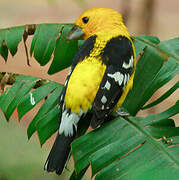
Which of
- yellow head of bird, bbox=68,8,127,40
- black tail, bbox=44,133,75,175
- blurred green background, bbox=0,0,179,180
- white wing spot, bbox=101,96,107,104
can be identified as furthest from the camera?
blurred green background, bbox=0,0,179,180

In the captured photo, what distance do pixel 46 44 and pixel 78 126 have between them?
2.20 ft

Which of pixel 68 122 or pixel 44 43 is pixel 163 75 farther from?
pixel 44 43

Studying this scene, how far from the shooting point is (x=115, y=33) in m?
2.29

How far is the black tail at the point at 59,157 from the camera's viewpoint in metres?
1.78

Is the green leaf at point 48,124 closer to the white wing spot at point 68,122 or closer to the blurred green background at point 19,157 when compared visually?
the white wing spot at point 68,122

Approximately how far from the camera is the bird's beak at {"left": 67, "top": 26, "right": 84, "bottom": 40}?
231cm

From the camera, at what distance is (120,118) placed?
1883 mm

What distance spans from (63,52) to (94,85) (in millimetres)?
585

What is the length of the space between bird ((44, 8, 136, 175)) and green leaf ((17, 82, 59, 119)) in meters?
0.15

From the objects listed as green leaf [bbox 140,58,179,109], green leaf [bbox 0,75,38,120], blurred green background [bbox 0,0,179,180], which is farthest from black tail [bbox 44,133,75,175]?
blurred green background [bbox 0,0,179,180]

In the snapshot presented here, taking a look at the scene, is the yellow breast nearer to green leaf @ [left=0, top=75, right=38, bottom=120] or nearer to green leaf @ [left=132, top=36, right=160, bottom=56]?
green leaf @ [left=0, top=75, right=38, bottom=120]

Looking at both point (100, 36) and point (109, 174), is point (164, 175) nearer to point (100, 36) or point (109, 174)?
point (109, 174)

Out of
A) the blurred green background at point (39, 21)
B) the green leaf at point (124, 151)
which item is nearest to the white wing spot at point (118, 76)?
the green leaf at point (124, 151)

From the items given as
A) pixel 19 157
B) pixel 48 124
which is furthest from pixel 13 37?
pixel 19 157
